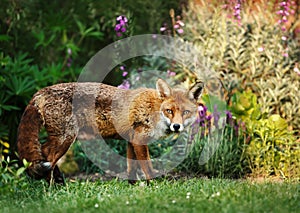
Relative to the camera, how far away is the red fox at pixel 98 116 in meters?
5.53

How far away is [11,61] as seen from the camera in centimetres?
816

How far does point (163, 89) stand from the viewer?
5.58m

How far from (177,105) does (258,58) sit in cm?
318

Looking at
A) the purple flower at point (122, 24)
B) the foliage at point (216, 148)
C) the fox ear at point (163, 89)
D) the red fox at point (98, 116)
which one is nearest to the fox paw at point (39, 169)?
the red fox at point (98, 116)

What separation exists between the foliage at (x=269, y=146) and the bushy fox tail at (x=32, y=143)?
279 cm

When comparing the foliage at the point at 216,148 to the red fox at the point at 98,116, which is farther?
the foliage at the point at 216,148

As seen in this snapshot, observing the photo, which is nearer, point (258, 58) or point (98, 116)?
point (98, 116)

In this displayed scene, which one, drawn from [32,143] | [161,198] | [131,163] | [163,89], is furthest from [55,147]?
[161,198]

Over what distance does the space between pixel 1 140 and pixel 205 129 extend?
318cm

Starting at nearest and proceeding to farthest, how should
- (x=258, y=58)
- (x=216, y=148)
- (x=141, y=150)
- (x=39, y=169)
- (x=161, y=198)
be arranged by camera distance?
(x=161, y=198) → (x=39, y=169) → (x=141, y=150) → (x=216, y=148) → (x=258, y=58)

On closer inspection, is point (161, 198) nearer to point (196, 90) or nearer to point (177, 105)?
point (177, 105)

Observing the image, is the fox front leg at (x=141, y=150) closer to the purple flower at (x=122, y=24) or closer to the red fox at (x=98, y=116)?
the red fox at (x=98, y=116)

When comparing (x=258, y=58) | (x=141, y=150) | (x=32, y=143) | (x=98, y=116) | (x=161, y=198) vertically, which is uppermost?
(x=258, y=58)

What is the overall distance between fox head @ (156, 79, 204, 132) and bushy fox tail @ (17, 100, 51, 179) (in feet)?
4.51
